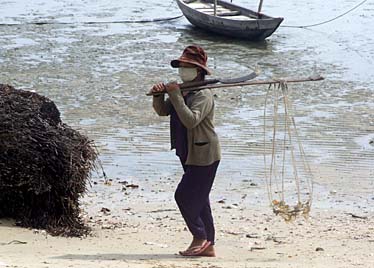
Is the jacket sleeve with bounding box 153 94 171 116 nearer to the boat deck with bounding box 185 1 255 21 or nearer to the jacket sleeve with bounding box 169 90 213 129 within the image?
the jacket sleeve with bounding box 169 90 213 129

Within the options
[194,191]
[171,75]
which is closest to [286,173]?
[194,191]

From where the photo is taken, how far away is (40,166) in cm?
805

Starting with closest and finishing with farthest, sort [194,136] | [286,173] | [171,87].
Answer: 1. [171,87]
2. [194,136]
3. [286,173]

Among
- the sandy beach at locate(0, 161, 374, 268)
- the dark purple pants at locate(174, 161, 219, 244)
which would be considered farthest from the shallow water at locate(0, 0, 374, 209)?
the dark purple pants at locate(174, 161, 219, 244)

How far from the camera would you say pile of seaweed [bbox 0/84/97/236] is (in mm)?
8031

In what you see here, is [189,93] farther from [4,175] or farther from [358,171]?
[358,171]

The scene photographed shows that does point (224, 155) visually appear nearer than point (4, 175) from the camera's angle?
No

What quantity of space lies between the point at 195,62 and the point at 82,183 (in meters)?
1.89

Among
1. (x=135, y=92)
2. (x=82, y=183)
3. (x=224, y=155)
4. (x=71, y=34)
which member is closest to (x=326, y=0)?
(x=71, y=34)

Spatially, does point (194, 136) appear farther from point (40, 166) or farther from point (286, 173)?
point (286, 173)

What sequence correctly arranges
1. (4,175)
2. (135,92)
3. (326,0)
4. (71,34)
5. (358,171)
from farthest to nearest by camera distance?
(326,0), (71,34), (135,92), (358,171), (4,175)

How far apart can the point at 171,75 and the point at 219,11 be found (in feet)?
25.3

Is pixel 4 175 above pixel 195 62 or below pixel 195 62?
below

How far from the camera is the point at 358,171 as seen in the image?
39.8ft
